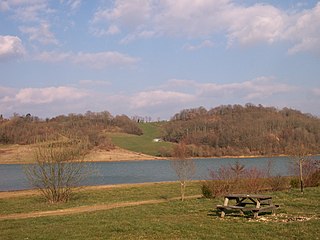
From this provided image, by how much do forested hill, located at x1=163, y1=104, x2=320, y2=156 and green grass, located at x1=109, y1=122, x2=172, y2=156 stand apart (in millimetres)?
6197

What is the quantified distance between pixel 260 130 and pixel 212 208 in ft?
423

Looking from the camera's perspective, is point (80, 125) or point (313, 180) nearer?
point (313, 180)

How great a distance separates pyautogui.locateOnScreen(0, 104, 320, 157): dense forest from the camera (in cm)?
12250

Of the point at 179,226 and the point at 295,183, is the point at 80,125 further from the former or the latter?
the point at 179,226

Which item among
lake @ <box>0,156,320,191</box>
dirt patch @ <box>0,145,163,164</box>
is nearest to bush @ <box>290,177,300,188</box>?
lake @ <box>0,156,320,191</box>

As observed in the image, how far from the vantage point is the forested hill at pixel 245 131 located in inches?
4948

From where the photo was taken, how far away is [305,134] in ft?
434

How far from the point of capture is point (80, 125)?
149500mm

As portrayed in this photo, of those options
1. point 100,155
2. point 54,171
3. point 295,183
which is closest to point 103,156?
point 100,155

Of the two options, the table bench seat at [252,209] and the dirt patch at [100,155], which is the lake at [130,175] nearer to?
the table bench seat at [252,209]

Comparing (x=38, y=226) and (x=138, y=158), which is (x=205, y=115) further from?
(x=38, y=226)

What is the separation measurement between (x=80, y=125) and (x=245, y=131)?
61.9 m

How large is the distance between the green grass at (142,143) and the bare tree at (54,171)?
9266 cm

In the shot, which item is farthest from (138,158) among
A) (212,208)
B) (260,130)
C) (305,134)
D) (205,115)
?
(212,208)
